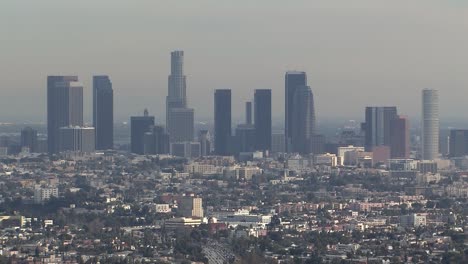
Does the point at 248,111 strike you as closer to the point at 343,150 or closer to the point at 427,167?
the point at 343,150

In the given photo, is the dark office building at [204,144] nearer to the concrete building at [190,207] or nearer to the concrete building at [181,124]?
the concrete building at [181,124]

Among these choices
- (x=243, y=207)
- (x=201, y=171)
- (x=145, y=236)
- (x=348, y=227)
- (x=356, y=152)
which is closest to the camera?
(x=145, y=236)

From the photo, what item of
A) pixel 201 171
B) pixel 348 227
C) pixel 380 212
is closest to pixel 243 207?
pixel 380 212

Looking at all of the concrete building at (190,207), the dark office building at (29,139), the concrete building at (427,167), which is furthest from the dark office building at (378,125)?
the concrete building at (190,207)

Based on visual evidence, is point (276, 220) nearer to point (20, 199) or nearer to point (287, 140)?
point (20, 199)

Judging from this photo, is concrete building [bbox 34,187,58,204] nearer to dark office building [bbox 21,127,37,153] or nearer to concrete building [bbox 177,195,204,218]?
concrete building [bbox 177,195,204,218]

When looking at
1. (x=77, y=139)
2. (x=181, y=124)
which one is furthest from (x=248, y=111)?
(x=77, y=139)

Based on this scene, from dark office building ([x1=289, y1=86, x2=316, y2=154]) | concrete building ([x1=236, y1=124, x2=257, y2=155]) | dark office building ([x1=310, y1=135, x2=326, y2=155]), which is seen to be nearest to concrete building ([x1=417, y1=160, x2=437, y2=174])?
dark office building ([x1=310, y1=135, x2=326, y2=155])
